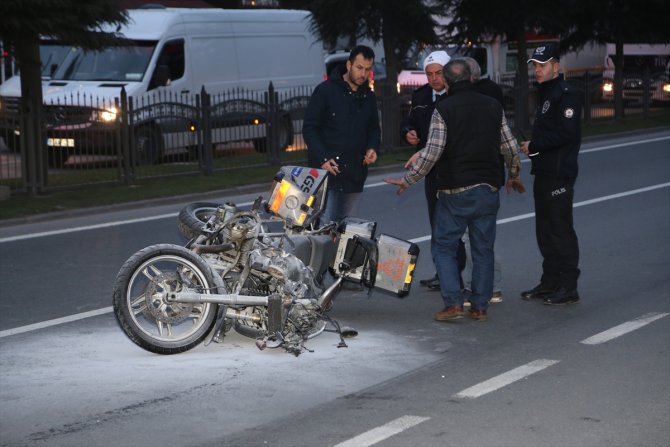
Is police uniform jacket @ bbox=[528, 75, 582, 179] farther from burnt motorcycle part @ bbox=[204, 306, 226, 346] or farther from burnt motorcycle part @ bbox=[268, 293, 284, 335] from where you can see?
burnt motorcycle part @ bbox=[204, 306, 226, 346]

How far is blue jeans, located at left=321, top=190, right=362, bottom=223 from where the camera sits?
32.8 ft

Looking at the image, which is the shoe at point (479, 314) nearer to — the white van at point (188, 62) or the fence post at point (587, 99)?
the white van at point (188, 62)

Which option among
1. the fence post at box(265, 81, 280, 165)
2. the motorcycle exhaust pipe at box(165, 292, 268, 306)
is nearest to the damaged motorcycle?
the motorcycle exhaust pipe at box(165, 292, 268, 306)

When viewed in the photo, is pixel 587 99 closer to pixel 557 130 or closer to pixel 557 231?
pixel 557 231

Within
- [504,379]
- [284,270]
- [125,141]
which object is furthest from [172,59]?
[504,379]

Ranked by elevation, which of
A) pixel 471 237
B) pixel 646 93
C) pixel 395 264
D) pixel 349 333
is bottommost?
pixel 349 333

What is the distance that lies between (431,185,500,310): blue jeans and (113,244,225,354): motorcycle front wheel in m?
1.88

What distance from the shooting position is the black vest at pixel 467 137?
28.6ft

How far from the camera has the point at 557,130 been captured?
9453 mm

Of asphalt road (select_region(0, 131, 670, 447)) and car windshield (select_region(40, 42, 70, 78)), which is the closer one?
asphalt road (select_region(0, 131, 670, 447))

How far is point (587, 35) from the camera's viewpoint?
3466 cm

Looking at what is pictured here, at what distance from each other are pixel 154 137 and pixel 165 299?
11.4m

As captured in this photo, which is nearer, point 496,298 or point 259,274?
point 259,274

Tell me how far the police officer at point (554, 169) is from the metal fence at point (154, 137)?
8783 mm
